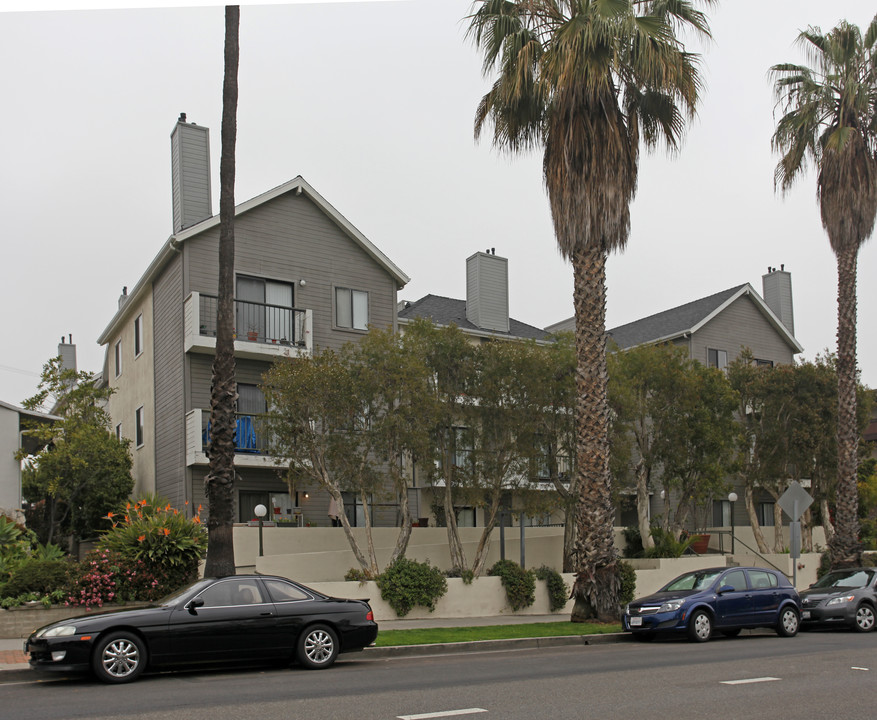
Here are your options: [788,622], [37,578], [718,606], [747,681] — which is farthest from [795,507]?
[37,578]

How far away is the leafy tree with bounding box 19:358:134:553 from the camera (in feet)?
81.7

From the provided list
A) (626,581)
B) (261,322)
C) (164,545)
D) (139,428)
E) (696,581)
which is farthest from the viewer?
(139,428)

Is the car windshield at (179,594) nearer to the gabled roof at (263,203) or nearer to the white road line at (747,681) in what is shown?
the white road line at (747,681)

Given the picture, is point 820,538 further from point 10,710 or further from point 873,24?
point 10,710

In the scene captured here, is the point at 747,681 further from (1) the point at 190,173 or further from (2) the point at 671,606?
(1) the point at 190,173

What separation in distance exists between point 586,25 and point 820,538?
25.4m

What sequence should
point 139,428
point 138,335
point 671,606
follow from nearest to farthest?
point 671,606 → point 139,428 → point 138,335

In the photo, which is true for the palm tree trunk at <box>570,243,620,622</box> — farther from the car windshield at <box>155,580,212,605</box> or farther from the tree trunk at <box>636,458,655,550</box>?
the car windshield at <box>155,580,212,605</box>

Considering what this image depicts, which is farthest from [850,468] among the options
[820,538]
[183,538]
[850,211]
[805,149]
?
[183,538]

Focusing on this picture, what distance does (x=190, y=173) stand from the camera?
1066 inches

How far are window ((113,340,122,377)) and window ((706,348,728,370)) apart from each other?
22.2 meters

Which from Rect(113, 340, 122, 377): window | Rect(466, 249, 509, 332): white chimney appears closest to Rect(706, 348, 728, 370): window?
Rect(466, 249, 509, 332): white chimney

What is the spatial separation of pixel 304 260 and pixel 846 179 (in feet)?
50.9

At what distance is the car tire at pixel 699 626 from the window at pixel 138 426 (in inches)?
718
